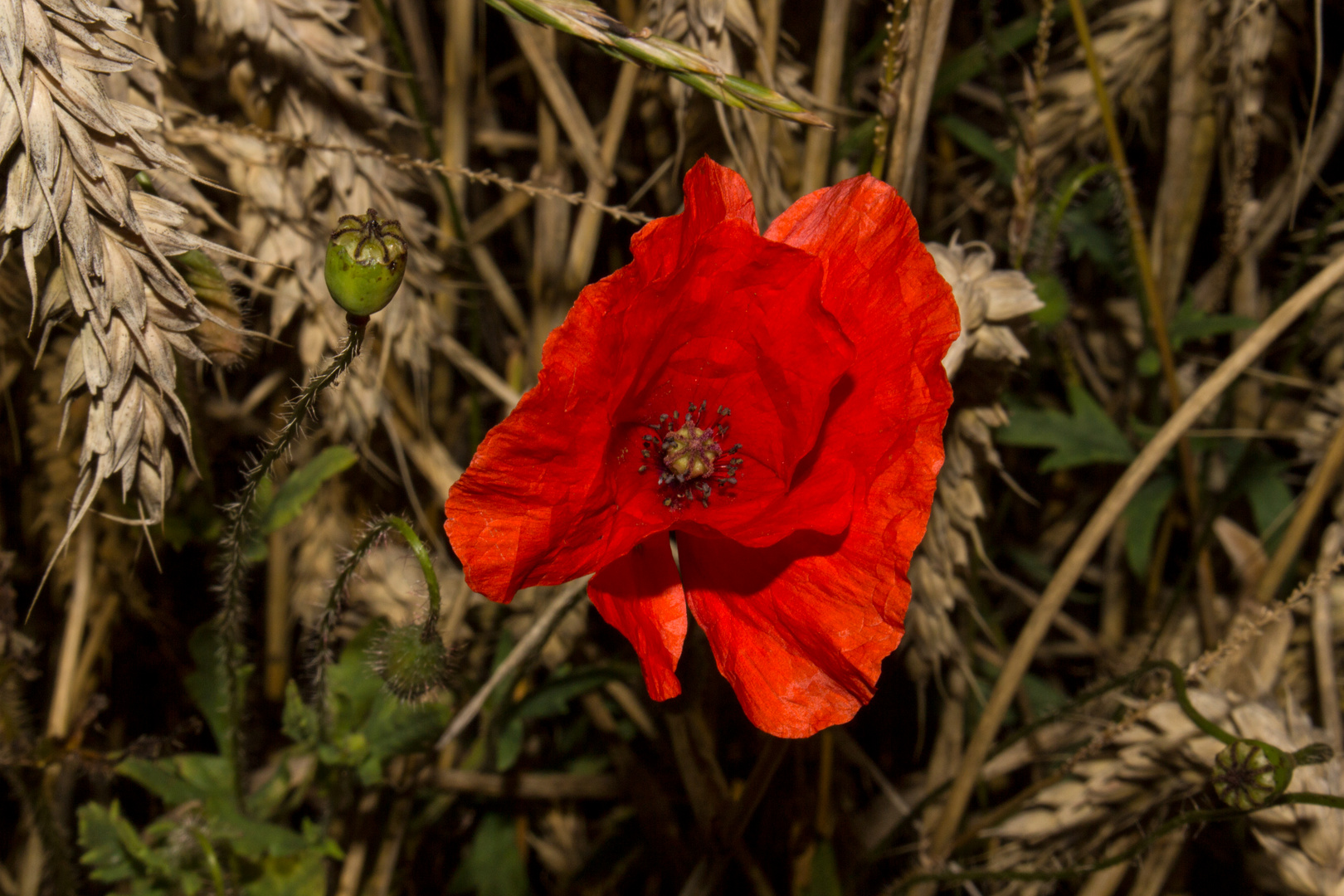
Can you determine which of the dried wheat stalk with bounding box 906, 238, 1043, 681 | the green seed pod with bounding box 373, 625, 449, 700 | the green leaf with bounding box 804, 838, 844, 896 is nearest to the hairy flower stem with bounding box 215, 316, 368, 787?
the green seed pod with bounding box 373, 625, 449, 700

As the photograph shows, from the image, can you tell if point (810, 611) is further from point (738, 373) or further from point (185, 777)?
point (185, 777)

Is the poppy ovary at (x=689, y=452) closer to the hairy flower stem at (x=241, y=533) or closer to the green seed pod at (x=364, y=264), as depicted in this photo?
the hairy flower stem at (x=241, y=533)

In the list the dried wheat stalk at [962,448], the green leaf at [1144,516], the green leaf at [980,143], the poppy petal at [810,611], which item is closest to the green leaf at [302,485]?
the poppy petal at [810,611]

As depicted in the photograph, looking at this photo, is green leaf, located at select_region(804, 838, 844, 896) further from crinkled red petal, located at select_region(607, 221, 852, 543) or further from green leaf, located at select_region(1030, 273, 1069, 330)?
green leaf, located at select_region(1030, 273, 1069, 330)

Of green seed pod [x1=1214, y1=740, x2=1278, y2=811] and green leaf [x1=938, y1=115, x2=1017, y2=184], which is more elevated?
green leaf [x1=938, y1=115, x2=1017, y2=184]

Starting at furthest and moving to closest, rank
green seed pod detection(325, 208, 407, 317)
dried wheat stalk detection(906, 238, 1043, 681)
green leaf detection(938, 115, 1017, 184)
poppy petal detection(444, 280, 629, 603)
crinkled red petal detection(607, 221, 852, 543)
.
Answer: green leaf detection(938, 115, 1017, 184) < dried wheat stalk detection(906, 238, 1043, 681) < crinkled red petal detection(607, 221, 852, 543) < poppy petal detection(444, 280, 629, 603) < green seed pod detection(325, 208, 407, 317)

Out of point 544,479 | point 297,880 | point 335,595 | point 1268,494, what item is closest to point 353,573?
point 335,595

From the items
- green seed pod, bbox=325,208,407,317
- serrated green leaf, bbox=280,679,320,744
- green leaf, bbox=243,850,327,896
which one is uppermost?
green seed pod, bbox=325,208,407,317
